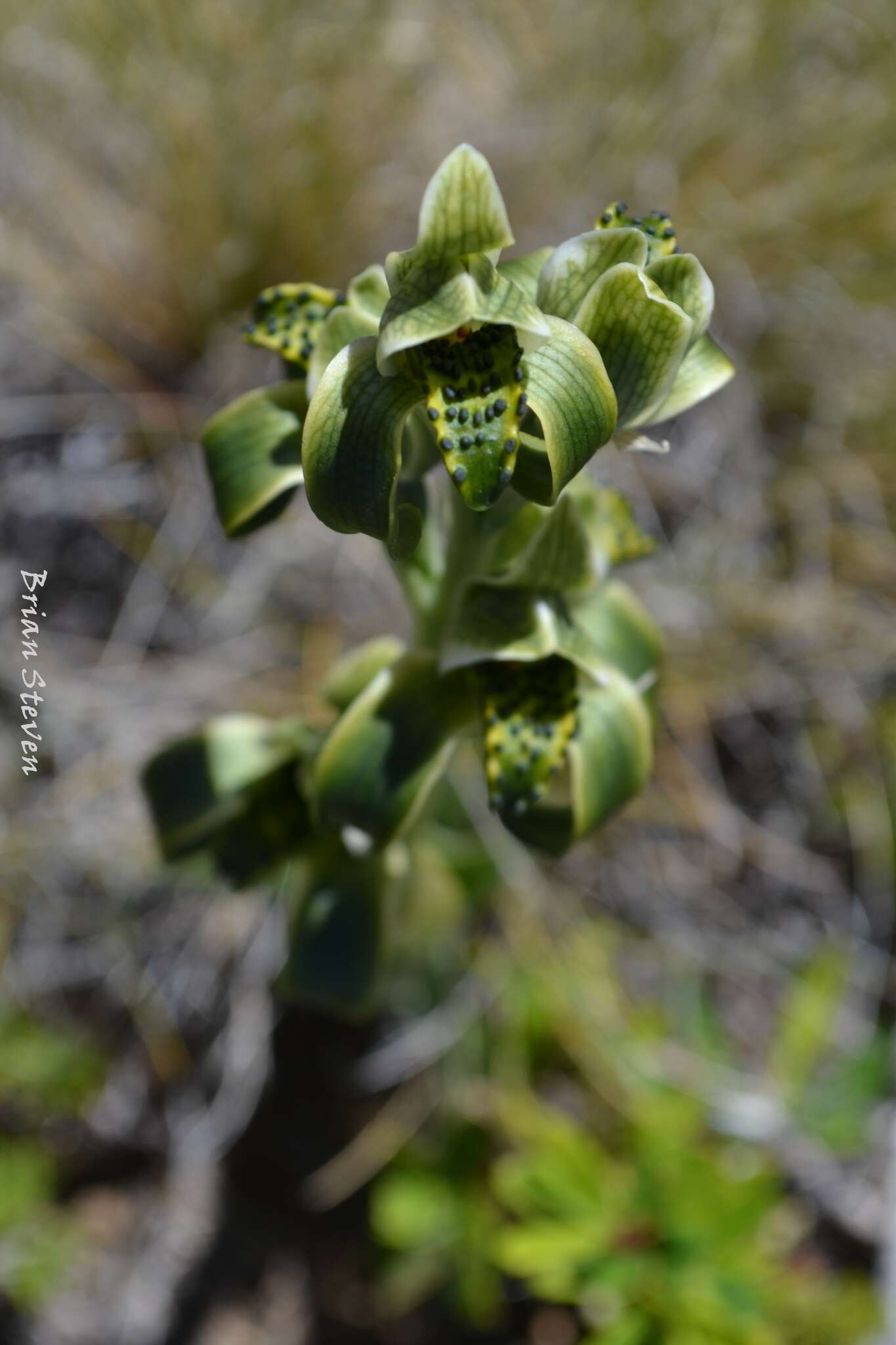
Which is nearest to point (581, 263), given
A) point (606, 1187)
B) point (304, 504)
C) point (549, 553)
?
point (549, 553)

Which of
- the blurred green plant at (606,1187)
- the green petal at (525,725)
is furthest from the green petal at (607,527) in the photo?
the blurred green plant at (606,1187)

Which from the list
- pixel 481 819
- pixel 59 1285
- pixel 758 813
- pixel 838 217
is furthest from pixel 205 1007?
pixel 838 217

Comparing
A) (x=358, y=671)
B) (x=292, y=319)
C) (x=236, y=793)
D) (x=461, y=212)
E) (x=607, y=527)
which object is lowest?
(x=236, y=793)

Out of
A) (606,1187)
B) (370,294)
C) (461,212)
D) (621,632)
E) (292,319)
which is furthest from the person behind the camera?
(606,1187)

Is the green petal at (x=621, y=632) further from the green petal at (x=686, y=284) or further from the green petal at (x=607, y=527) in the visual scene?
the green petal at (x=686, y=284)

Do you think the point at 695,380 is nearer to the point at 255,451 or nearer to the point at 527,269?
the point at 527,269

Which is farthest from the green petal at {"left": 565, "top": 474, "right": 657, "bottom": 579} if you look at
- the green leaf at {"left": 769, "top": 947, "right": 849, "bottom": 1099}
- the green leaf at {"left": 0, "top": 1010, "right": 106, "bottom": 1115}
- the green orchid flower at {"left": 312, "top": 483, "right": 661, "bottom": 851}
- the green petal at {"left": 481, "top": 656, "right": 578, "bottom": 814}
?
the green leaf at {"left": 0, "top": 1010, "right": 106, "bottom": 1115}

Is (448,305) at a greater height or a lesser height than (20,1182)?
greater
